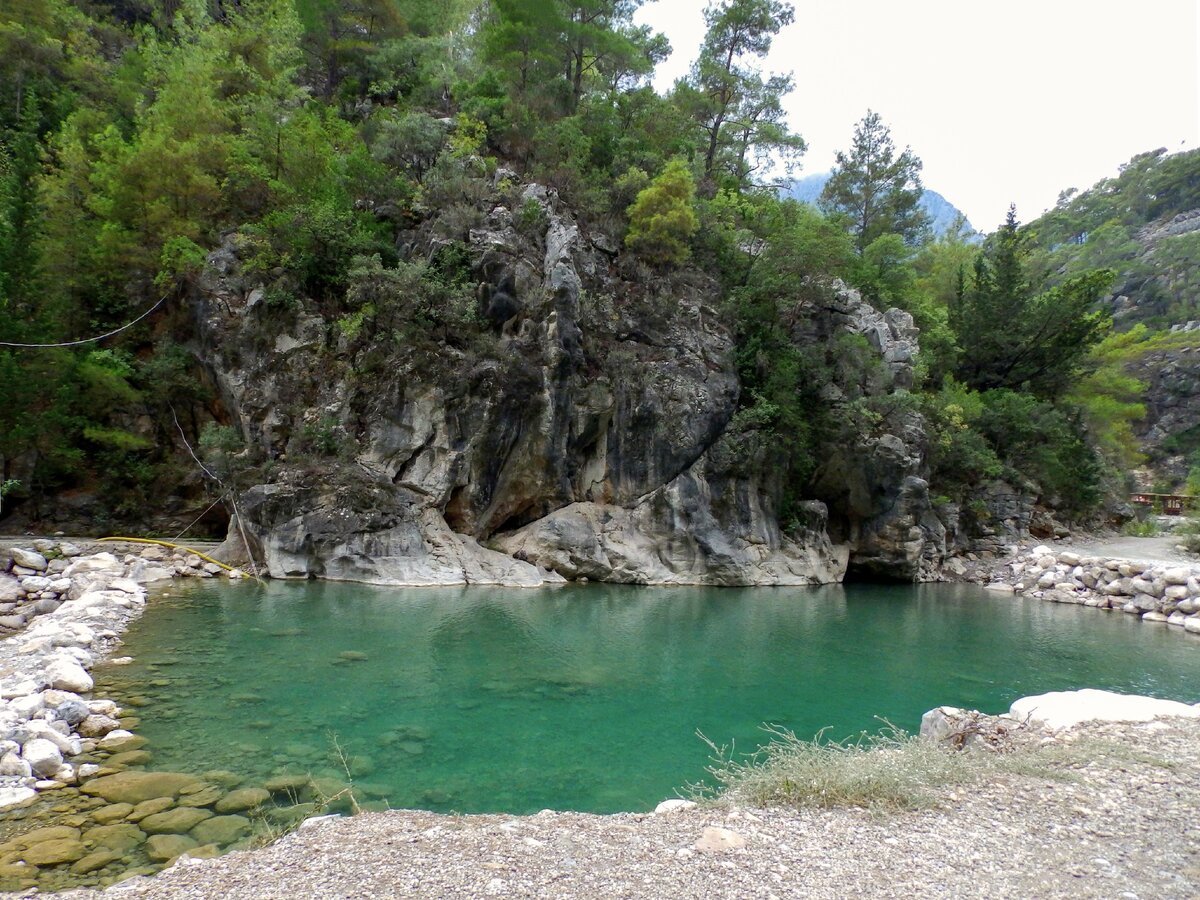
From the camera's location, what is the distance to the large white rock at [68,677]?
6855mm

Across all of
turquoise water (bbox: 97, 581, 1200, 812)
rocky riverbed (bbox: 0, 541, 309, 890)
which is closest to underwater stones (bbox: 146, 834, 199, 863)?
rocky riverbed (bbox: 0, 541, 309, 890)

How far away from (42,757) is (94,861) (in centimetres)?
173

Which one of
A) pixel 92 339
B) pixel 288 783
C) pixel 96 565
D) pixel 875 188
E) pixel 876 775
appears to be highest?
pixel 875 188

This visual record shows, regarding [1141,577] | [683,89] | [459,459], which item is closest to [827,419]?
[1141,577]

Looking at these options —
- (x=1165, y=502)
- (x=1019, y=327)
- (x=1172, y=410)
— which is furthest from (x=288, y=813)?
(x=1172, y=410)

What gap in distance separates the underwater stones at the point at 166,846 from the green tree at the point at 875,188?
35.3m

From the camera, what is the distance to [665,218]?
22.3 meters

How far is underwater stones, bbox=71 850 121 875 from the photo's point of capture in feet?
13.2

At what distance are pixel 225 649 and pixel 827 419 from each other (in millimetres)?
19826

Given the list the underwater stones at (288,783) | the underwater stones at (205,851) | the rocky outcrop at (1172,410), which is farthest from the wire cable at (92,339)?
the rocky outcrop at (1172,410)

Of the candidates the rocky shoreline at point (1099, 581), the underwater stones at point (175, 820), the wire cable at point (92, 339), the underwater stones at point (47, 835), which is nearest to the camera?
the underwater stones at point (47, 835)

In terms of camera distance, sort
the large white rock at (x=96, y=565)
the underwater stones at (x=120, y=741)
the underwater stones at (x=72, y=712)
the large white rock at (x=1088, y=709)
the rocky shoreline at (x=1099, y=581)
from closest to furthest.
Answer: the underwater stones at (x=120, y=741), the underwater stones at (x=72, y=712), the large white rock at (x=1088, y=709), the large white rock at (x=96, y=565), the rocky shoreline at (x=1099, y=581)

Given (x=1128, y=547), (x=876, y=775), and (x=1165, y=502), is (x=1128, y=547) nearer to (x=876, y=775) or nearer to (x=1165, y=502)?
(x=1165, y=502)

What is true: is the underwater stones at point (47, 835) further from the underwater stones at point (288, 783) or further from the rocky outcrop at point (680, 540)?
the rocky outcrop at point (680, 540)
